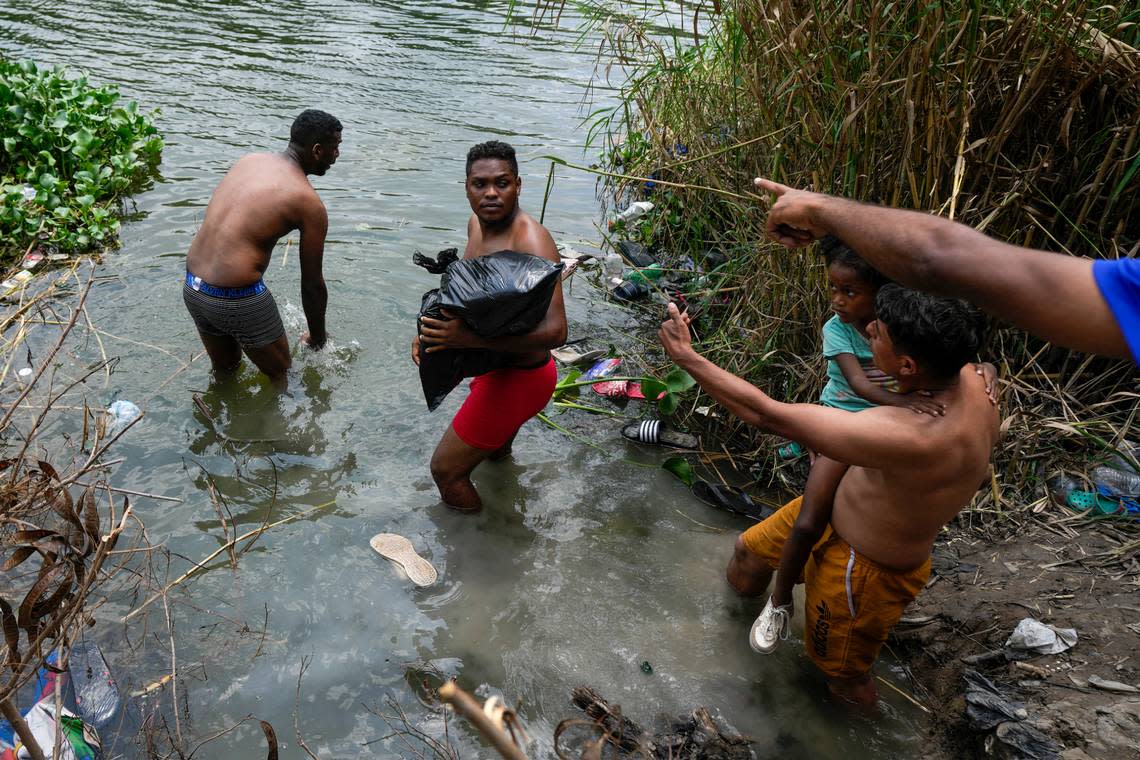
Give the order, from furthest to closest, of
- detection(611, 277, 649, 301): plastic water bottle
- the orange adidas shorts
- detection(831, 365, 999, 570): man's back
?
1. detection(611, 277, 649, 301): plastic water bottle
2. the orange adidas shorts
3. detection(831, 365, 999, 570): man's back

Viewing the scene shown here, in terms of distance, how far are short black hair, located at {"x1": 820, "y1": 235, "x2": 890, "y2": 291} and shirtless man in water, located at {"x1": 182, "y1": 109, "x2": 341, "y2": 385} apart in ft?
9.07

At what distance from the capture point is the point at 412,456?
4633 millimetres

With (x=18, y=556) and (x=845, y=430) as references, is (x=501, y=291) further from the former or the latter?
(x=18, y=556)

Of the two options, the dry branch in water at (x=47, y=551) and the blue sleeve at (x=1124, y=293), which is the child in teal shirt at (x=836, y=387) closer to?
the blue sleeve at (x=1124, y=293)

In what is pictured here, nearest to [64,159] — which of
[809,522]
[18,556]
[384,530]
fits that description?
[384,530]

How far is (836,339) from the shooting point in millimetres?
3205

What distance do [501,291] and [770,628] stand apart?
1.74 metres

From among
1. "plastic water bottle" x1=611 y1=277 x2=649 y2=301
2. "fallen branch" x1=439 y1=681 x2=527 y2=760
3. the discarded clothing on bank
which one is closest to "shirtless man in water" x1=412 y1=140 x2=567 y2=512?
the discarded clothing on bank

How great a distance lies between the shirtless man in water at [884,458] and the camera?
2475 millimetres

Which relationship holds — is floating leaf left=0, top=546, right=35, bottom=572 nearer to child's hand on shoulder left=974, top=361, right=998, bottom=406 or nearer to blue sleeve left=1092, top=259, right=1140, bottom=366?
blue sleeve left=1092, top=259, right=1140, bottom=366

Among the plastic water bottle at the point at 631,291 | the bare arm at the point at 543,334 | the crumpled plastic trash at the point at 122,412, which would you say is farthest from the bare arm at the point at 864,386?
the crumpled plastic trash at the point at 122,412

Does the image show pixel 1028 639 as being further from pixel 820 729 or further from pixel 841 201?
pixel 841 201

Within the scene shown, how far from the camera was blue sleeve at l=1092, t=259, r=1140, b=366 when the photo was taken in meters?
1.60

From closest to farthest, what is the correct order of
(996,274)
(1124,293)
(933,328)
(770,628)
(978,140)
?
Answer: (1124,293) → (996,274) → (933,328) → (770,628) → (978,140)
